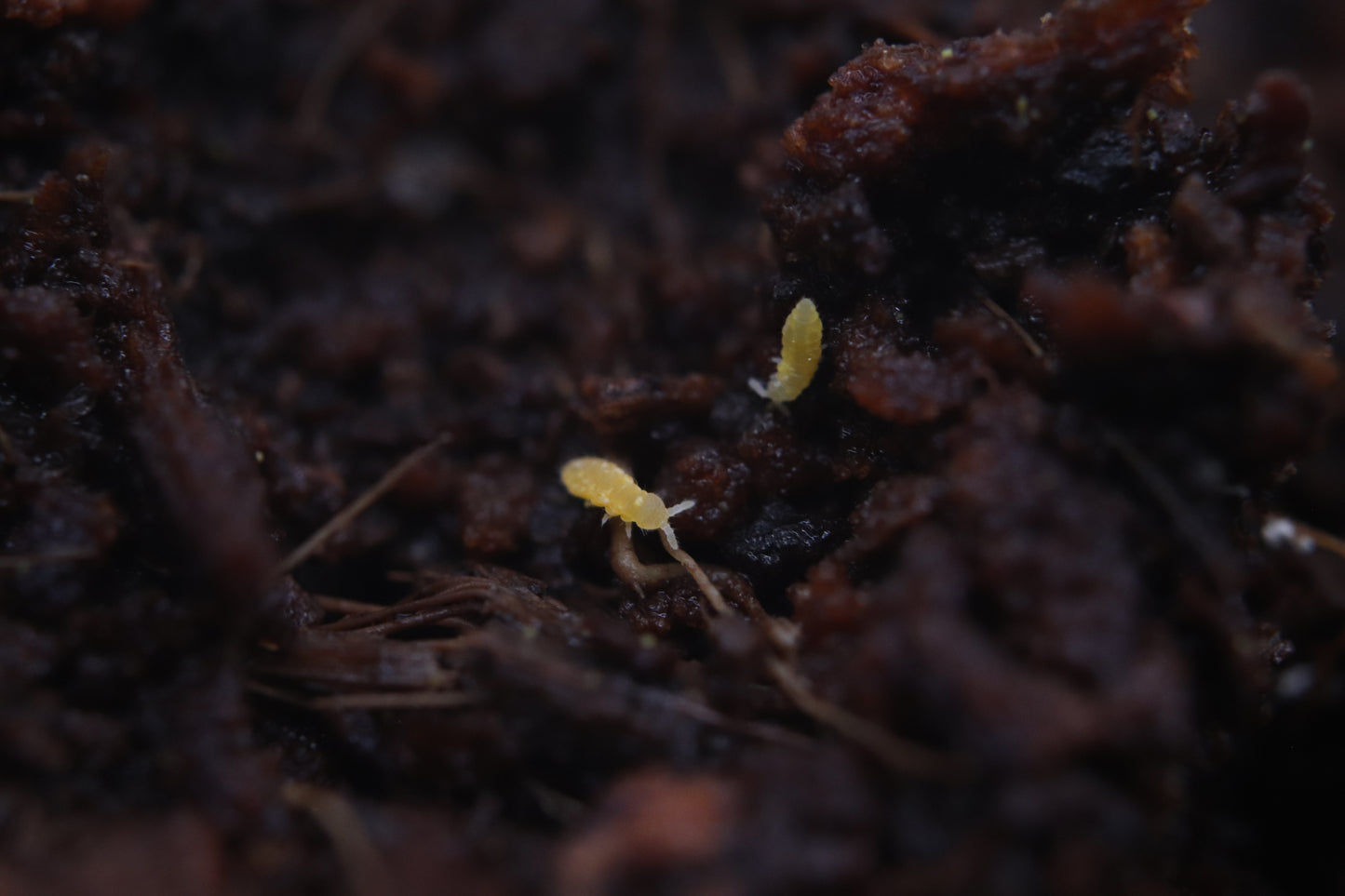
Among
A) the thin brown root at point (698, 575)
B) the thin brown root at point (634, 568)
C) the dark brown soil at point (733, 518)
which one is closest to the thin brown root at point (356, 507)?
the dark brown soil at point (733, 518)

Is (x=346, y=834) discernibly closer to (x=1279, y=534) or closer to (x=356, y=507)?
(x=356, y=507)

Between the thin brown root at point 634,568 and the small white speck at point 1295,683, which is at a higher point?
the thin brown root at point 634,568

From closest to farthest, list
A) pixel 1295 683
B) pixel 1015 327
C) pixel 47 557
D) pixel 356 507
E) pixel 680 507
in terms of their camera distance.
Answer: pixel 47 557, pixel 1295 683, pixel 1015 327, pixel 680 507, pixel 356 507

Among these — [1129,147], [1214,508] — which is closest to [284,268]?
[1129,147]

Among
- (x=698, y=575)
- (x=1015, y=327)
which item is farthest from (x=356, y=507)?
(x=1015, y=327)

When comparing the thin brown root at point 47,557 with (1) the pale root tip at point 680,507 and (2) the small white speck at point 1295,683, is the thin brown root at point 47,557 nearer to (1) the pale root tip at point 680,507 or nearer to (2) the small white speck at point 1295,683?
(1) the pale root tip at point 680,507

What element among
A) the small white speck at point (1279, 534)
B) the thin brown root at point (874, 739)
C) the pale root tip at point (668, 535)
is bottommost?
the small white speck at point (1279, 534)

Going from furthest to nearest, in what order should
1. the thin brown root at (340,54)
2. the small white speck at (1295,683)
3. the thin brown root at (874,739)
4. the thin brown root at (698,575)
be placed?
the thin brown root at (340,54)
the thin brown root at (698,575)
the small white speck at (1295,683)
the thin brown root at (874,739)
